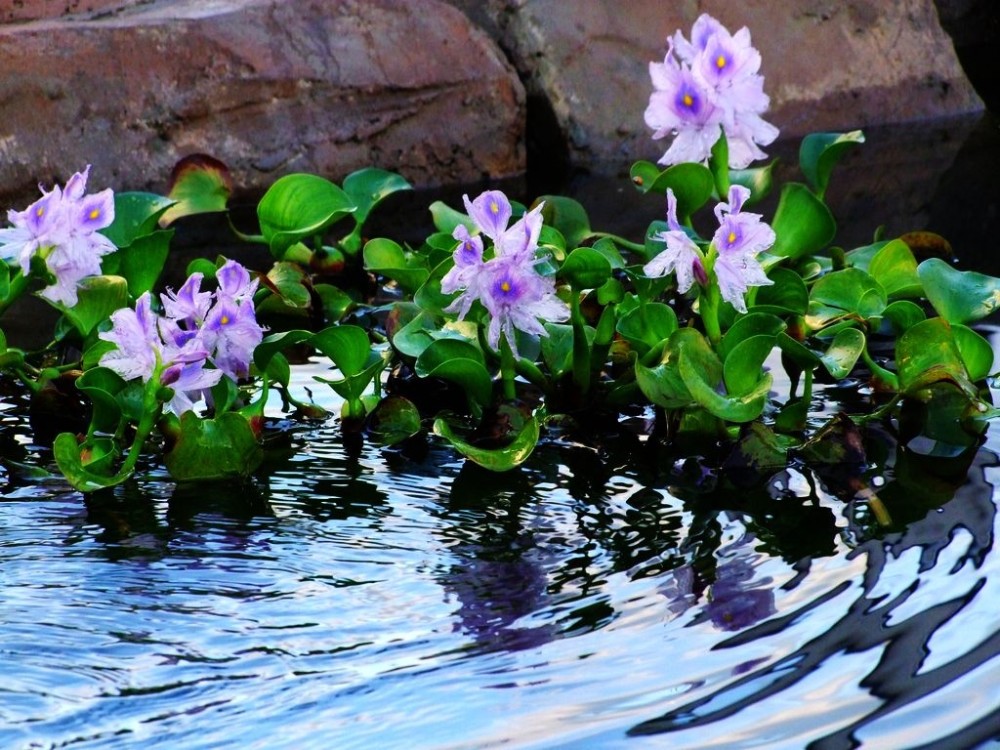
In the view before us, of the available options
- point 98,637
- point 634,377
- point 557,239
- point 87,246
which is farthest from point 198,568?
Answer: point 557,239

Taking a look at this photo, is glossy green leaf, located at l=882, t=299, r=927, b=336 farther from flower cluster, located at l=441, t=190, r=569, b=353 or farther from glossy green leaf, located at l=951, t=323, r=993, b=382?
flower cluster, located at l=441, t=190, r=569, b=353

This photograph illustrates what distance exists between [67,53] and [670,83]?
6.05 feet

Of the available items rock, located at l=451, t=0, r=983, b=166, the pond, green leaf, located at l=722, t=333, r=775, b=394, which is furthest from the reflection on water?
rock, located at l=451, t=0, r=983, b=166

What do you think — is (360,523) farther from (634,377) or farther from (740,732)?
(740,732)

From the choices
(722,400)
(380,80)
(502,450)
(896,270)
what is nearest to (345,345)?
(502,450)

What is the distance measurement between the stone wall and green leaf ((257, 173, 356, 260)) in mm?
1173

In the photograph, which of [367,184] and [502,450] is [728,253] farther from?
[367,184]

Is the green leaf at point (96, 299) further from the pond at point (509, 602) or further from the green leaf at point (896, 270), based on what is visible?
the green leaf at point (896, 270)

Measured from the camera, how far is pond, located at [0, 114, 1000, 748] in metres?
1.17

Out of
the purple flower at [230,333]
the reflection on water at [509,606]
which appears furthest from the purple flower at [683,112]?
the purple flower at [230,333]

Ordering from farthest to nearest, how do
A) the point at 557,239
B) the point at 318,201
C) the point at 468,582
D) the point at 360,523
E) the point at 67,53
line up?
the point at 67,53
the point at 318,201
the point at 557,239
the point at 360,523
the point at 468,582

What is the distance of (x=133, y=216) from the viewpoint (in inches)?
84.4

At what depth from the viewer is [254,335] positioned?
172 centimetres

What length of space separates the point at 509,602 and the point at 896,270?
1.02 metres
